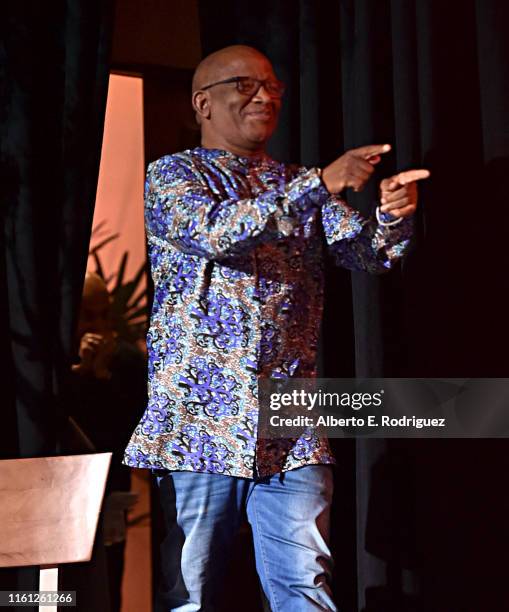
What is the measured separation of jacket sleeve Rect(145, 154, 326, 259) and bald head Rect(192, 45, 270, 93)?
0.24 m

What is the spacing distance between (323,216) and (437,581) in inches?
34.1

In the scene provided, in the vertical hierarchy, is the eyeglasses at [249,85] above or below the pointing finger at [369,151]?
above

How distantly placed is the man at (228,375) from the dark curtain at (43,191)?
1.17 ft

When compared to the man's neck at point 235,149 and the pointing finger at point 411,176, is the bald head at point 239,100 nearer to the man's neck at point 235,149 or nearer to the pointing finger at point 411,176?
the man's neck at point 235,149

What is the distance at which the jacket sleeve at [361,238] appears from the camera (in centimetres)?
178

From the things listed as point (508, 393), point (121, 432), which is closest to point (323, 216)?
point (508, 393)

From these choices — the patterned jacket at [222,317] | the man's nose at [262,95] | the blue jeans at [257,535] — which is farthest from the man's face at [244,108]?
the blue jeans at [257,535]

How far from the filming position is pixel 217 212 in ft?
5.50

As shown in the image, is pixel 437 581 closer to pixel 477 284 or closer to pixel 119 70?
pixel 477 284

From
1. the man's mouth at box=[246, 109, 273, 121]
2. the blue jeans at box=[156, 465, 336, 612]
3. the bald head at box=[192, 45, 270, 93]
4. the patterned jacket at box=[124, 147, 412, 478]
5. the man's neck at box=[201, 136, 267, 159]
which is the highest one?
the bald head at box=[192, 45, 270, 93]

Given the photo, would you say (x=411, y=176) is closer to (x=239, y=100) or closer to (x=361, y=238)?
(x=361, y=238)

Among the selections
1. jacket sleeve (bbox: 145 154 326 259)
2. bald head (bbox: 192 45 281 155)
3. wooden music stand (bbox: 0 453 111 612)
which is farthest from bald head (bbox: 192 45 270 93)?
wooden music stand (bbox: 0 453 111 612)

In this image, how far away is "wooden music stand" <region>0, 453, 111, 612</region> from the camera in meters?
1.72

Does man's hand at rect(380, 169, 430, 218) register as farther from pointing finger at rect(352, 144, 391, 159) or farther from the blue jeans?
the blue jeans
